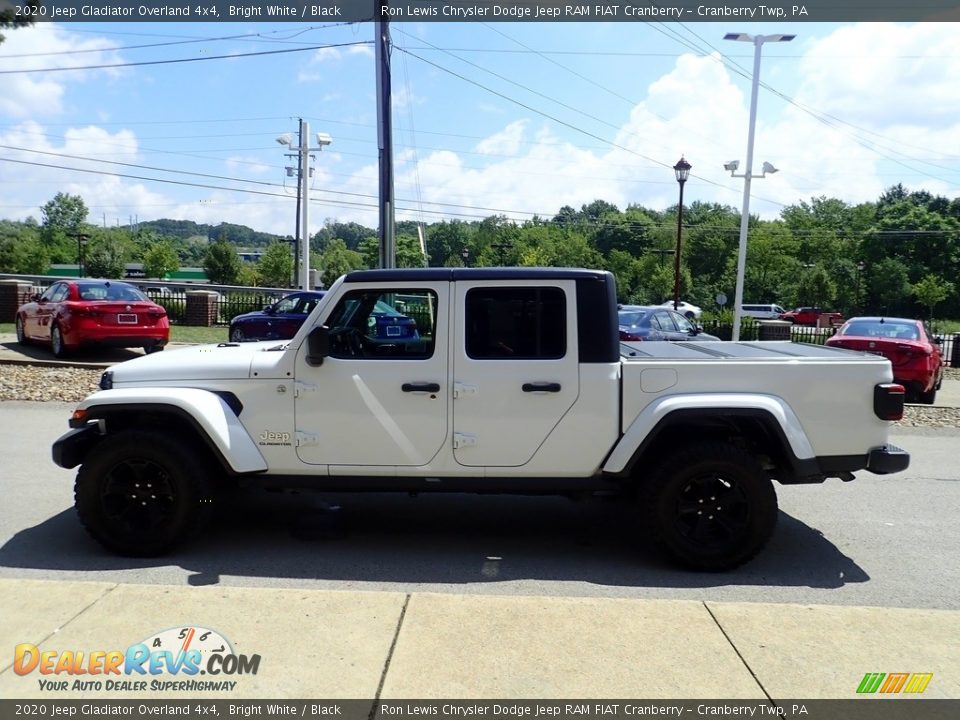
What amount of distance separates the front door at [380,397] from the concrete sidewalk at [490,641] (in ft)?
3.05

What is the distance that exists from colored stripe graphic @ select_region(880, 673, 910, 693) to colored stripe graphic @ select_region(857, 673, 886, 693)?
0.08 feet

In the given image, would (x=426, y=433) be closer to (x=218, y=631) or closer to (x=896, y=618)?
(x=218, y=631)

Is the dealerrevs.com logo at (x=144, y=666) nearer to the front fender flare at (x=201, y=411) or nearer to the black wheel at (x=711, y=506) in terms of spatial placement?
the front fender flare at (x=201, y=411)

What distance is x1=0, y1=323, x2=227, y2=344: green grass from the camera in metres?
20.1

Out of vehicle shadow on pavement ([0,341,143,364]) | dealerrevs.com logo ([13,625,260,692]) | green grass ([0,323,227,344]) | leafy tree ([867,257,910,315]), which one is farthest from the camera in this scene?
leafy tree ([867,257,910,315])

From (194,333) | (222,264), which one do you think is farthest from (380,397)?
(222,264)

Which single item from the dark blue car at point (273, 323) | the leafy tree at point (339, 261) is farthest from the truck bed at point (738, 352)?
the leafy tree at point (339, 261)

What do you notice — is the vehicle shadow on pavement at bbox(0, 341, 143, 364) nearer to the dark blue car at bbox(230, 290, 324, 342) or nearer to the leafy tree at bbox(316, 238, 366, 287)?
the dark blue car at bbox(230, 290, 324, 342)

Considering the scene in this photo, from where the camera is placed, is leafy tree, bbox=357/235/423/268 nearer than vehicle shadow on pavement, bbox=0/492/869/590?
No

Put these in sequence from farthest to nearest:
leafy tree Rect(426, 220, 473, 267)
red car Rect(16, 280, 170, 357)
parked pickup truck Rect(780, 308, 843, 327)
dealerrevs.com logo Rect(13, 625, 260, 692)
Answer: leafy tree Rect(426, 220, 473, 267) → parked pickup truck Rect(780, 308, 843, 327) → red car Rect(16, 280, 170, 357) → dealerrevs.com logo Rect(13, 625, 260, 692)

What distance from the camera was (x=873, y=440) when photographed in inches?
188

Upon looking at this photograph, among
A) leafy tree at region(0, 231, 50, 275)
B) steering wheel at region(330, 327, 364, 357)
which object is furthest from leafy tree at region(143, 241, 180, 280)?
steering wheel at region(330, 327, 364, 357)

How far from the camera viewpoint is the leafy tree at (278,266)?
7569cm

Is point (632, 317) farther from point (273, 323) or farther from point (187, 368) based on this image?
point (187, 368)
